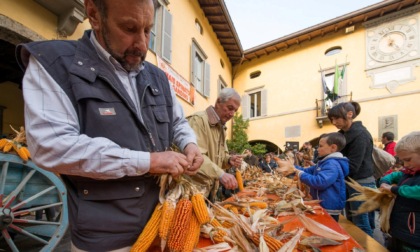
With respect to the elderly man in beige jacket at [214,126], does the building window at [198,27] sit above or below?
above

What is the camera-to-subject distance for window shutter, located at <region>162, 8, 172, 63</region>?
22.8 ft

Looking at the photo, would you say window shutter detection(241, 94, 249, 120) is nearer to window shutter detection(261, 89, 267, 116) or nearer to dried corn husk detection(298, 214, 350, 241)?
window shutter detection(261, 89, 267, 116)

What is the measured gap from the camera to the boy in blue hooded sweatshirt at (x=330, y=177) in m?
2.53

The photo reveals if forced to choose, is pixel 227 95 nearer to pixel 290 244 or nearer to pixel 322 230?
pixel 322 230

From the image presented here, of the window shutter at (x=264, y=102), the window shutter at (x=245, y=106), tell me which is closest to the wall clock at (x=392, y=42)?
the window shutter at (x=264, y=102)

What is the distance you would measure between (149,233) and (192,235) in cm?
19

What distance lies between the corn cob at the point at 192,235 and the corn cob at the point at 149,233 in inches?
5.7

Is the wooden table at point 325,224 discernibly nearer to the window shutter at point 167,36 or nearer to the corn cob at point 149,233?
the corn cob at point 149,233

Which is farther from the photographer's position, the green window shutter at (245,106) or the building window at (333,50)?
the green window shutter at (245,106)

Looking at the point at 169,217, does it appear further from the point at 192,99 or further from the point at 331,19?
the point at 331,19

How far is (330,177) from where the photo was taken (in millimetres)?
2502

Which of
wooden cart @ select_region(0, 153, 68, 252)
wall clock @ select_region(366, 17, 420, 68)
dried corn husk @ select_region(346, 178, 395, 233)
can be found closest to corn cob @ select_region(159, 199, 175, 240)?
dried corn husk @ select_region(346, 178, 395, 233)

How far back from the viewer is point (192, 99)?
28.8ft

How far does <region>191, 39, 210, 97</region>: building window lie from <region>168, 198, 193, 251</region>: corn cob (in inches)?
331
